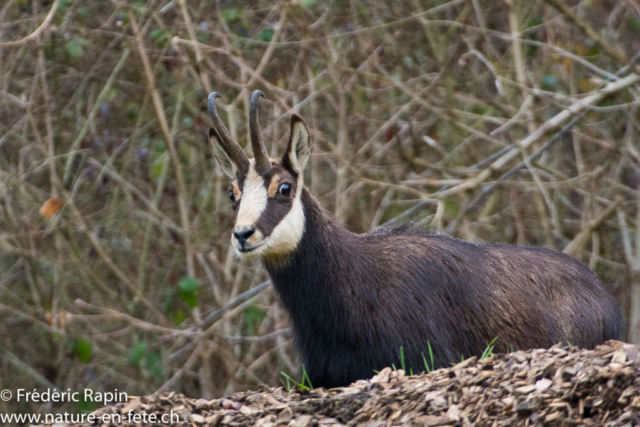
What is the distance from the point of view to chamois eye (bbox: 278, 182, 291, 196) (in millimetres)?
6020

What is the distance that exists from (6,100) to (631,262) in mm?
7942

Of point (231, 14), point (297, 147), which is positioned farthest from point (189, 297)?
point (231, 14)

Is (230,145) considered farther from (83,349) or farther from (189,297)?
(83,349)

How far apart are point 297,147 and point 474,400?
263 centimetres

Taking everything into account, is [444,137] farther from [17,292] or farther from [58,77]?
[17,292]

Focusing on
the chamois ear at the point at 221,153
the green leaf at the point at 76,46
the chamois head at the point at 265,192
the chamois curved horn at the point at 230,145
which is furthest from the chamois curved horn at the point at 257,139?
the green leaf at the point at 76,46

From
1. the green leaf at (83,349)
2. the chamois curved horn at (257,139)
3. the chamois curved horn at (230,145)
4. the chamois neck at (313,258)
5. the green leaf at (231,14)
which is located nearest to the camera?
the chamois curved horn at (257,139)

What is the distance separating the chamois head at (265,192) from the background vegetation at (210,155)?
342cm

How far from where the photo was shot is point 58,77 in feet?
36.0

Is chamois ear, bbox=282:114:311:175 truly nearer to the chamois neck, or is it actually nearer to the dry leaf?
the chamois neck

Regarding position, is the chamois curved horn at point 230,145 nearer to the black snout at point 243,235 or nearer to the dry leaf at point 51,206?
the black snout at point 243,235

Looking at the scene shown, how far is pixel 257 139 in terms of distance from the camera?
19.7 ft

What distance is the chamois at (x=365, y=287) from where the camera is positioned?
588cm

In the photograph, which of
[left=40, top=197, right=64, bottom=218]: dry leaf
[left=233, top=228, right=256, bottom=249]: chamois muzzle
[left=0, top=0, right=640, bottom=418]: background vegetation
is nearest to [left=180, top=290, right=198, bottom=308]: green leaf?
[left=0, top=0, right=640, bottom=418]: background vegetation
